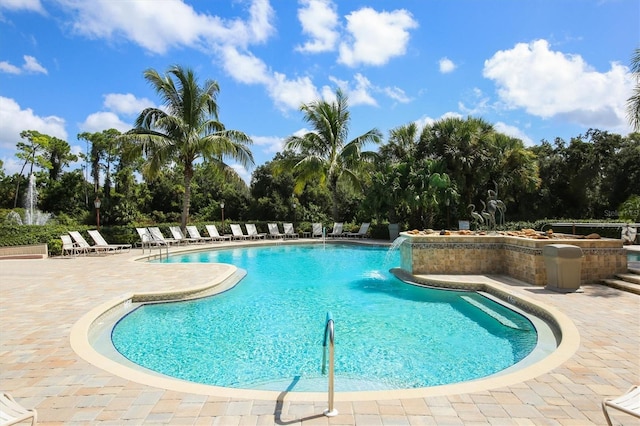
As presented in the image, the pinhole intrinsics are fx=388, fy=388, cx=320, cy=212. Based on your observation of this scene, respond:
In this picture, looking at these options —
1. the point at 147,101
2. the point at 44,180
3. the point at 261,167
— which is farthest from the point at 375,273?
the point at 44,180

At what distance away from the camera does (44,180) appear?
3228 centimetres

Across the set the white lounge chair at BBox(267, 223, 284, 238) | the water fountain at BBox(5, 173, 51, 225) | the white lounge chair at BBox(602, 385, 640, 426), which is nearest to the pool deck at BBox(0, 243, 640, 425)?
the white lounge chair at BBox(602, 385, 640, 426)

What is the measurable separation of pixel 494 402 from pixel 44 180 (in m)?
38.2

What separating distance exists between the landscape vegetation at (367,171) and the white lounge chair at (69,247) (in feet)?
1.42

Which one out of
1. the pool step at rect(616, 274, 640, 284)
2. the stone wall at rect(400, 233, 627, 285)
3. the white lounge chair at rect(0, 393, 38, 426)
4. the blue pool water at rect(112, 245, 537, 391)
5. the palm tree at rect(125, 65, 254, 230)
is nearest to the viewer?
the white lounge chair at rect(0, 393, 38, 426)

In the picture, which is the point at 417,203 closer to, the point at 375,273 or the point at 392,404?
the point at 375,273

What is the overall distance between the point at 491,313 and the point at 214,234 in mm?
16277

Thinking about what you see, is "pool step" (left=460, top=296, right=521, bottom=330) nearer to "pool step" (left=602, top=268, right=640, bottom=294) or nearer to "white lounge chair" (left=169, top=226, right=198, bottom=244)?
"pool step" (left=602, top=268, right=640, bottom=294)

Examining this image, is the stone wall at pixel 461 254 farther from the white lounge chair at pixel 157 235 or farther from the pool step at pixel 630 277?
the white lounge chair at pixel 157 235

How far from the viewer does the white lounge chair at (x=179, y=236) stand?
62.2 feet

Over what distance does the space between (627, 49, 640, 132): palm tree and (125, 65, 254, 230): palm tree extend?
15483 millimetres

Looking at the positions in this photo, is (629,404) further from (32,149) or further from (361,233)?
(32,149)

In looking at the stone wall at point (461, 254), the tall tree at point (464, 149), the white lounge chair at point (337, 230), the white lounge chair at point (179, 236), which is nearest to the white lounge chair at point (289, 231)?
the white lounge chair at point (337, 230)

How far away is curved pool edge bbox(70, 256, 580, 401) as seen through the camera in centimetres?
338
